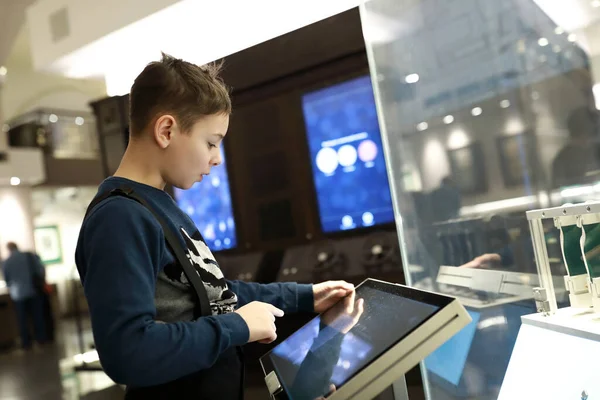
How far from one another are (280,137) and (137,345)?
2093 millimetres

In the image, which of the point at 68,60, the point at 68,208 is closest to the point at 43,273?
the point at 68,208

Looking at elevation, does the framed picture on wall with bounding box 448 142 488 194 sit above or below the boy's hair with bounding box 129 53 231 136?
below

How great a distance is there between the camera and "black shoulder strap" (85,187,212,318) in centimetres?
98

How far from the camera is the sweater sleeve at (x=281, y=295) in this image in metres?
1.25

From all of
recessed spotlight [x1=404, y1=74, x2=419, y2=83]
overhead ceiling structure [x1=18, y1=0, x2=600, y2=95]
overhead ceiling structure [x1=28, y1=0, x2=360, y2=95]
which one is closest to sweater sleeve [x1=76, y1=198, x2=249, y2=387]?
recessed spotlight [x1=404, y1=74, x2=419, y2=83]

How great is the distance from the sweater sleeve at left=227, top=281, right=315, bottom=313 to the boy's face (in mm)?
297

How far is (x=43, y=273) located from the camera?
7785 mm

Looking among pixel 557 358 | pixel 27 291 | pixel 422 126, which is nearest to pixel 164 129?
pixel 557 358

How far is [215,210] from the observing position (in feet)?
10.3

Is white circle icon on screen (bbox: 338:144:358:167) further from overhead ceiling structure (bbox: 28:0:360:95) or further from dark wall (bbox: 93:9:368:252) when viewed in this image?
overhead ceiling structure (bbox: 28:0:360:95)

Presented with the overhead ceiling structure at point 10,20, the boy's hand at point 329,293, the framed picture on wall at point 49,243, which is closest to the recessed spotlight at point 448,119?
the boy's hand at point 329,293

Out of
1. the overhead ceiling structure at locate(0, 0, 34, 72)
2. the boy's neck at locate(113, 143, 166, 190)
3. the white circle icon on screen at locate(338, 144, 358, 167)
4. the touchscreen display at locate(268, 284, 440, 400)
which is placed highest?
the overhead ceiling structure at locate(0, 0, 34, 72)

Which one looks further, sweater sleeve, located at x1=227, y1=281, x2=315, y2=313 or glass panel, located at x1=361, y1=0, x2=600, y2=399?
glass panel, located at x1=361, y1=0, x2=600, y2=399

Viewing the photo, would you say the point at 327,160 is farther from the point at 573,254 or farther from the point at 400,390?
the point at 400,390
